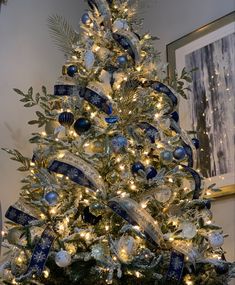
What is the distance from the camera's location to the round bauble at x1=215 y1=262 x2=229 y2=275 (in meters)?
1.21

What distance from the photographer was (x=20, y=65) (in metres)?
2.01

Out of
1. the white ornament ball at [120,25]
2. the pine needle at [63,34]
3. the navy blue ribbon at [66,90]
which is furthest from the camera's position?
the pine needle at [63,34]

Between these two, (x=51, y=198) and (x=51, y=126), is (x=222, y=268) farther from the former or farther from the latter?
(x=51, y=126)

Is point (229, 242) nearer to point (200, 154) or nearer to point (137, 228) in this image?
point (200, 154)

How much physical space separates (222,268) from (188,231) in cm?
14

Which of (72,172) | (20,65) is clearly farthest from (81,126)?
(20,65)

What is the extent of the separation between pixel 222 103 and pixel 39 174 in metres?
0.96

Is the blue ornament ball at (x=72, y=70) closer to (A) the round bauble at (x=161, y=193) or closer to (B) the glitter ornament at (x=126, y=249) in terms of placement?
(A) the round bauble at (x=161, y=193)

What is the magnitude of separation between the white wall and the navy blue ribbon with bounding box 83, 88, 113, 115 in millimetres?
576

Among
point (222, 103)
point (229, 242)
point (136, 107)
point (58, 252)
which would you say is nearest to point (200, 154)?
point (222, 103)

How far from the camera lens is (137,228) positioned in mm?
1188

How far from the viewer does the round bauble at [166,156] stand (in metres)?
1.39

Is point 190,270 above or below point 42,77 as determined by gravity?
below

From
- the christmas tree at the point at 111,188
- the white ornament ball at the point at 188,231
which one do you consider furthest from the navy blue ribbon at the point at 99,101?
the white ornament ball at the point at 188,231
